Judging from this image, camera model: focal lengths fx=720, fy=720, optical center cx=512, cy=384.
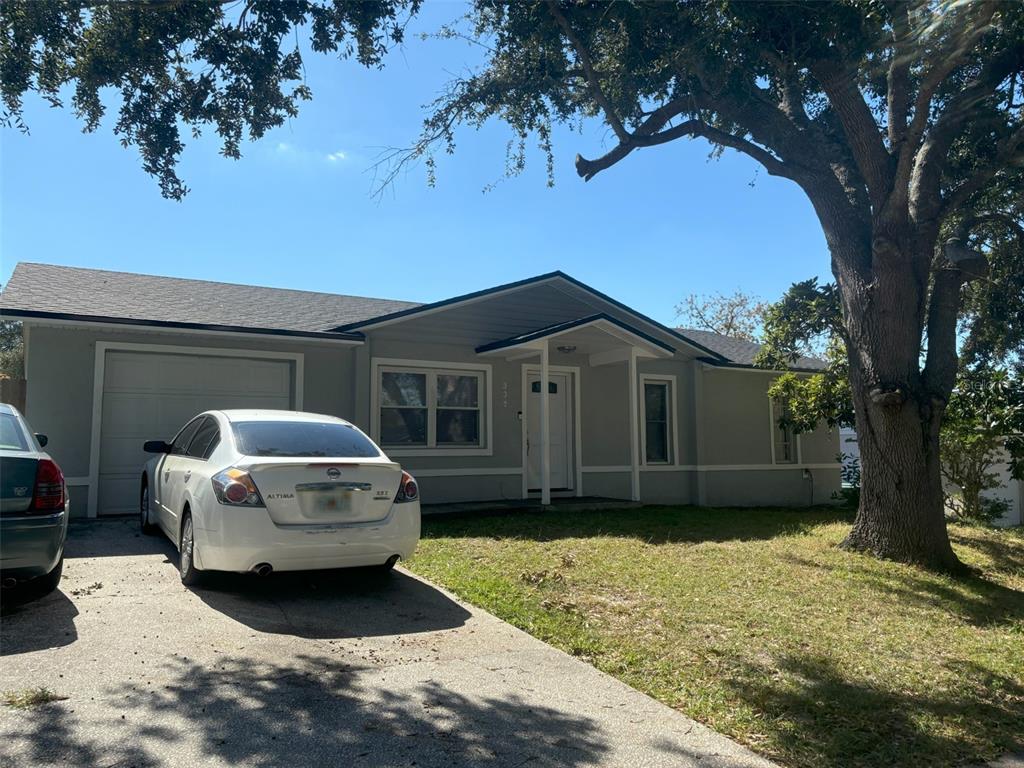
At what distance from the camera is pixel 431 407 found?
1217cm

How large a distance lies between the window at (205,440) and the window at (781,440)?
1243 cm

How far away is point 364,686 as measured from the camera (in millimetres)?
4020

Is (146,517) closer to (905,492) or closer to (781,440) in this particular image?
(905,492)

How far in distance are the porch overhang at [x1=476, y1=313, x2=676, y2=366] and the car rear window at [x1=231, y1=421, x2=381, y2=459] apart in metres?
5.57

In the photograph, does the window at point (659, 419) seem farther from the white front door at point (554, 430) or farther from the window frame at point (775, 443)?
the window frame at point (775, 443)

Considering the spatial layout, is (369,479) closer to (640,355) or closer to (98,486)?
(98,486)

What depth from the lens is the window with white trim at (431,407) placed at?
39.1ft

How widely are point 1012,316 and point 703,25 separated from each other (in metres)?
7.14

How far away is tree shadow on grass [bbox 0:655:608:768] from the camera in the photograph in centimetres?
314

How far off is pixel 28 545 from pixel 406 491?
8.58ft

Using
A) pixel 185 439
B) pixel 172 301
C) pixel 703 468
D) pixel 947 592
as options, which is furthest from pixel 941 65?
pixel 172 301

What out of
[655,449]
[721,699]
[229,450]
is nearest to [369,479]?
[229,450]

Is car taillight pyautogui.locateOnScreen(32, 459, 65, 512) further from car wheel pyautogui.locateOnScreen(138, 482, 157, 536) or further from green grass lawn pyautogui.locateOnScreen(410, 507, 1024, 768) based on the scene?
car wheel pyautogui.locateOnScreen(138, 482, 157, 536)

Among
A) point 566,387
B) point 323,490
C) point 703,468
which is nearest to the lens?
point 323,490
